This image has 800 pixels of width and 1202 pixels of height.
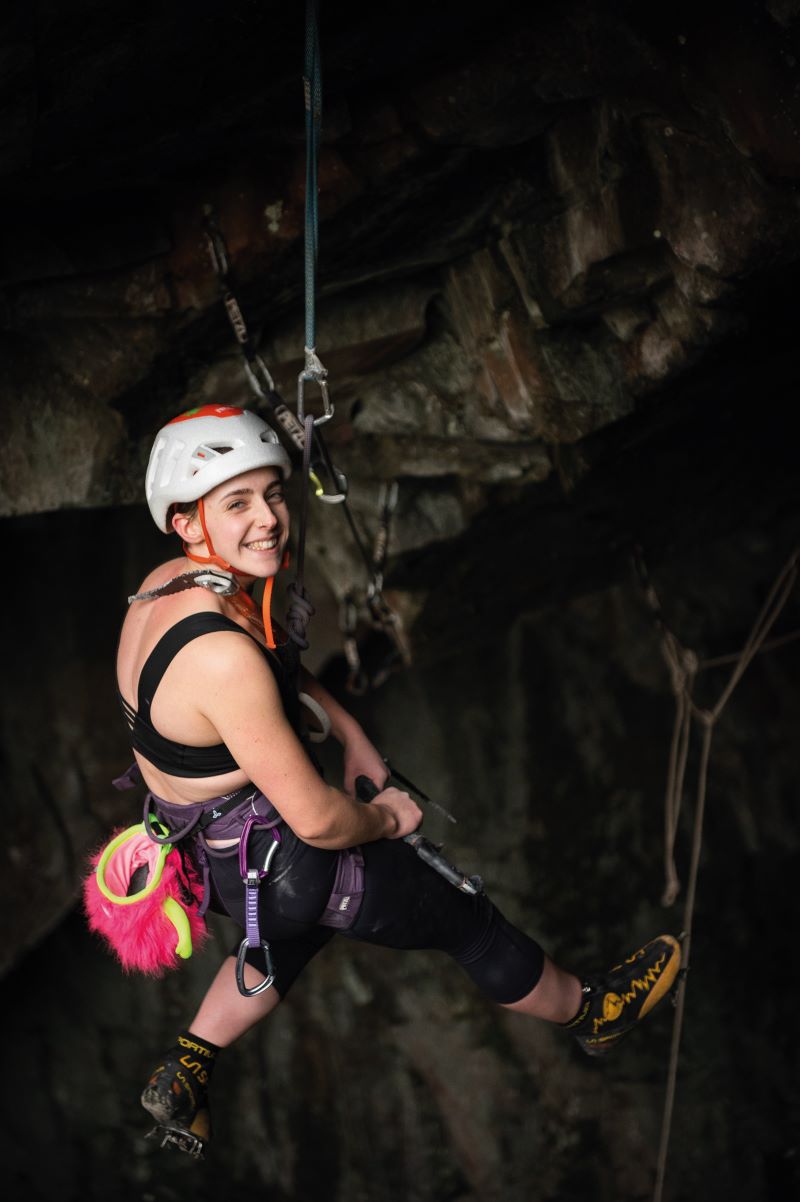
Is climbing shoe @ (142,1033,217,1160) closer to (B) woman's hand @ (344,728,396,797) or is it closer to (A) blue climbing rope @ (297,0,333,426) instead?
(B) woman's hand @ (344,728,396,797)

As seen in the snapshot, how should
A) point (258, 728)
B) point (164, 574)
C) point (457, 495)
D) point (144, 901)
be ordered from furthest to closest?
point (457, 495)
point (144, 901)
point (164, 574)
point (258, 728)

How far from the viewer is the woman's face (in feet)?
8.25

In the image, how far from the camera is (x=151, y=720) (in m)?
2.47

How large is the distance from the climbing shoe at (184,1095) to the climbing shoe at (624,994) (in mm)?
937

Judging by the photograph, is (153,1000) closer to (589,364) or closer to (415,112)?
(589,364)

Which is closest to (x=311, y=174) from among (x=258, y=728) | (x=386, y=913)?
(x=258, y=728)

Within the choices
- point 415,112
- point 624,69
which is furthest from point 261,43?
point 624,69

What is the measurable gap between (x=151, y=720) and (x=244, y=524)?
451 millimetres

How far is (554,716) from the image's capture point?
19.1ft

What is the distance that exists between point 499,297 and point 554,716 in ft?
8.35

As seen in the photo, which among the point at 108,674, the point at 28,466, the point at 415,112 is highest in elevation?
the point at 415,112

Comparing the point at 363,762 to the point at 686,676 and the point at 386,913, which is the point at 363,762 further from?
the point at 686,676

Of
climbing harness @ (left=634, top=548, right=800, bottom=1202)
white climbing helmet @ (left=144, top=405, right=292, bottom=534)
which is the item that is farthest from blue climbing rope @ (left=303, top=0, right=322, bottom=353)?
climbing harness @ (left=634, top=548, right=800, bottom=1202)

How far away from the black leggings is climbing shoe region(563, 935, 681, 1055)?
22cm
